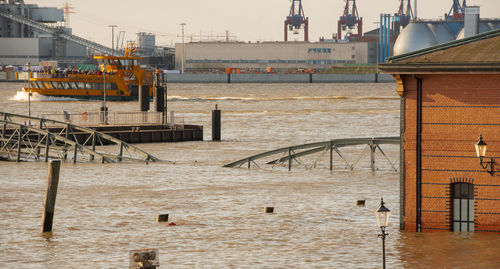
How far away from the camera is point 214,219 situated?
36781 mm

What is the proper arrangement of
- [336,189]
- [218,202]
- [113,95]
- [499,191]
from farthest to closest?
[113,95], [336,189], [218,202], [499,191]

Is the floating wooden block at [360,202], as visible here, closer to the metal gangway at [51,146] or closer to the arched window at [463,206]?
the arched window at [463,206]

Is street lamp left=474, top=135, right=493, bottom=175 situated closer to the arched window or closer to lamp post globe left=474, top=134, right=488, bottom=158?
lamp post globe left=474, top=134, right=488, bottom=158

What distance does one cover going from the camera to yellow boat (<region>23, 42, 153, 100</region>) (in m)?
143

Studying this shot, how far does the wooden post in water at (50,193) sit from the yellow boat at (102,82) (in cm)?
10400

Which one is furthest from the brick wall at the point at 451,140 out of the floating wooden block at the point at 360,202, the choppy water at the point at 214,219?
the floating wooden block at the point at 360,202

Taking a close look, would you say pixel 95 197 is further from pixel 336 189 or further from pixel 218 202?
pixel 336 189

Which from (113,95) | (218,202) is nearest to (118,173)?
(218,202)

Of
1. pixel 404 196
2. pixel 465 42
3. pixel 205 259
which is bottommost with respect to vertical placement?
pixel 205 259

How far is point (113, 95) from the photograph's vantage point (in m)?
146

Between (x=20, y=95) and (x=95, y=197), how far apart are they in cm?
12426

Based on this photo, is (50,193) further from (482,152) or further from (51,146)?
(51,146)

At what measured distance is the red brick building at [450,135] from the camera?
28.9 m

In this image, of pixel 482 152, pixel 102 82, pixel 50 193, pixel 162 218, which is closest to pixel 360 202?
pixel 162 218
